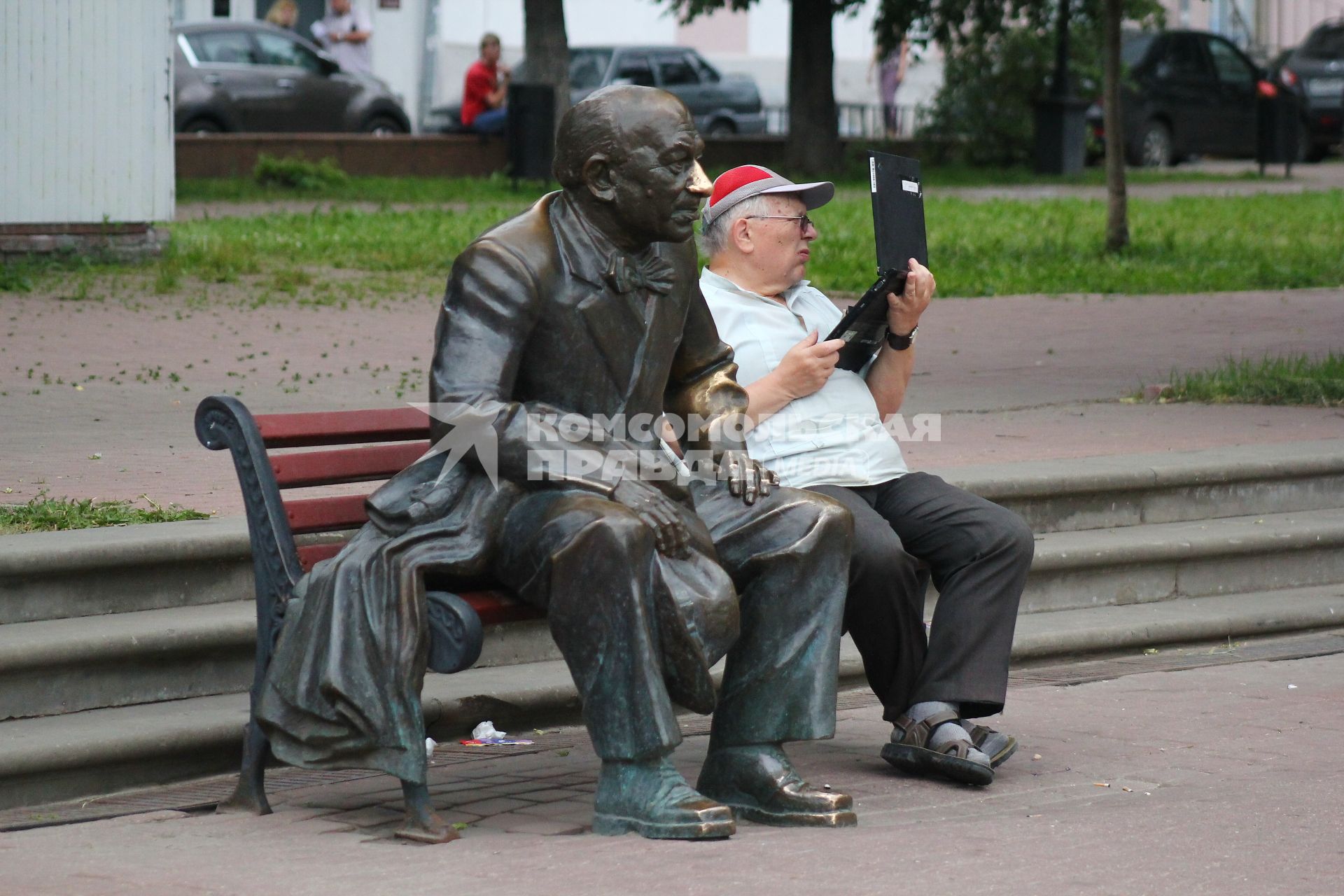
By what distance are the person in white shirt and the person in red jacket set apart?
5.02 ft

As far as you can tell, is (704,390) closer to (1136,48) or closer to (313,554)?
(313,554)

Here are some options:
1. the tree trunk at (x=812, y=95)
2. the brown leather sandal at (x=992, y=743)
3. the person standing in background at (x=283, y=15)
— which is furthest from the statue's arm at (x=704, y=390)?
the person standing in background at (x=283, y=15)

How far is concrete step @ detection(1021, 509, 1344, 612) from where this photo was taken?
247 inches

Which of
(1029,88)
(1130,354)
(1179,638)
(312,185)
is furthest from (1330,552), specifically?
(1029,88)

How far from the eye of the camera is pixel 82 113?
11.4 m

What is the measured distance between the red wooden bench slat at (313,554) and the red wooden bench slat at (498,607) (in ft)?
1.20

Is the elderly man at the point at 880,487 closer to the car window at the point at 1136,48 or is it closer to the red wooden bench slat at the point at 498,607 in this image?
the red wooden bench slat at the point at 498,607

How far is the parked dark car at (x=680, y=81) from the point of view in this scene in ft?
91.0

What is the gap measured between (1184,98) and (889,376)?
22498mm

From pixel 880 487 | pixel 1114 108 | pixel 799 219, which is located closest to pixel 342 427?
pixel 799 219

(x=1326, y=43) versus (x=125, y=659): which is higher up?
(x=1326, y=43)

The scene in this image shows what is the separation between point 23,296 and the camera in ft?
34.1

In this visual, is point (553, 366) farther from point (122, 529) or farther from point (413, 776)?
point (122, 529)

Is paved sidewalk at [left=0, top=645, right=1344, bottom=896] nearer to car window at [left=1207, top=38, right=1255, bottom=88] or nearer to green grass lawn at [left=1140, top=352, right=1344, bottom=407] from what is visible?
green grass lawn at [left=1140, top=352, right=1344, bottom=407]
